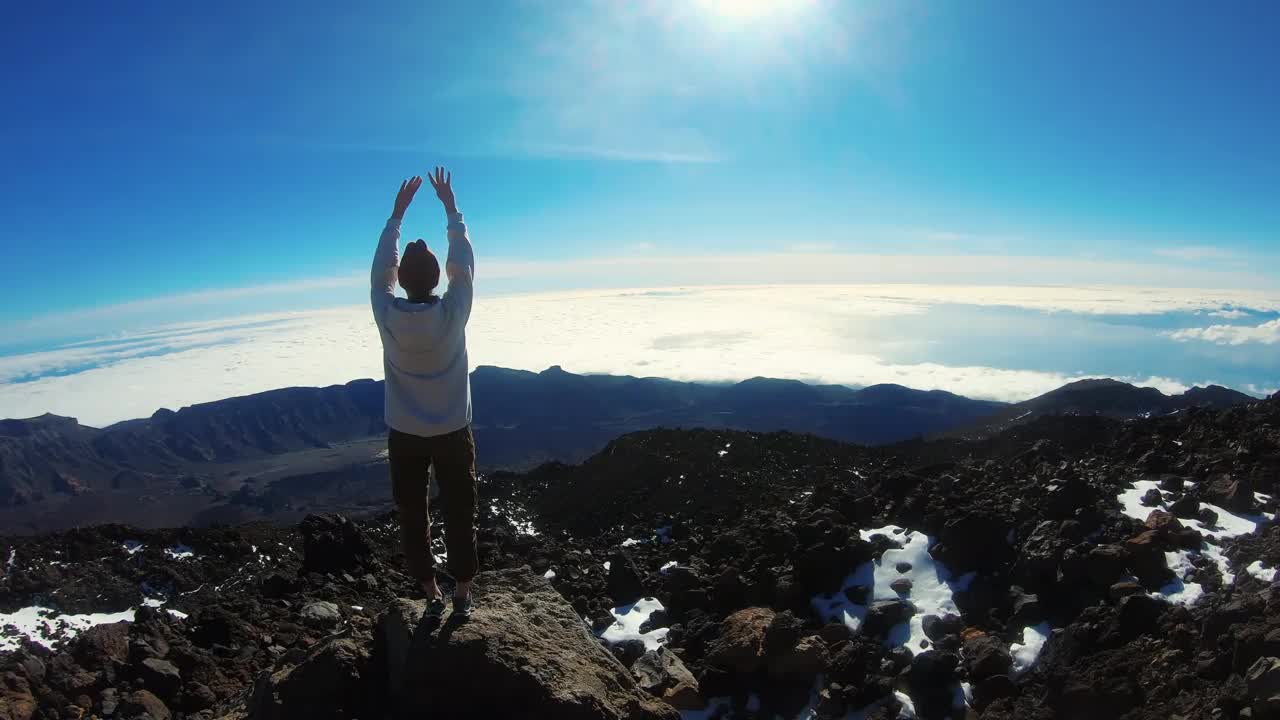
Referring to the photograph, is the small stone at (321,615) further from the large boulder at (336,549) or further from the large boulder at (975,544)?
the large boulder at (975,544)

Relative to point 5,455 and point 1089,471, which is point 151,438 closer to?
point 5,455

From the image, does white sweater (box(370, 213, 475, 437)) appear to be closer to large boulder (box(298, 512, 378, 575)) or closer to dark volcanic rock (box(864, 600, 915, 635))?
dark volcanic rock (box(864, 600, 915, 635))

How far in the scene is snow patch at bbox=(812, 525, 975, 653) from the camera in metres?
7.31

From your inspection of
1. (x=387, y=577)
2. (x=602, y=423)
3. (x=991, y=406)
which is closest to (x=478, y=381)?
(x=602, y=423)

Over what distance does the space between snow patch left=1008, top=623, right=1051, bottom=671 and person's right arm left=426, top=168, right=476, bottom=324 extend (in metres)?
6.13

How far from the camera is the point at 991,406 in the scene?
358 ft

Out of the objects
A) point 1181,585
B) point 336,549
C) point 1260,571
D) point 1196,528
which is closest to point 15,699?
point 336,549

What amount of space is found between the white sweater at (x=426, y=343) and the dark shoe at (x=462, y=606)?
1334 mm

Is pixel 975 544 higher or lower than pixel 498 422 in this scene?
higher

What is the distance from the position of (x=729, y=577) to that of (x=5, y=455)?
164538 mm

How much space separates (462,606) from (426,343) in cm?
198

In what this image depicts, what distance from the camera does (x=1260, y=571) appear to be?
256 inches

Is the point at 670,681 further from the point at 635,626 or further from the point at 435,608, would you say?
the point at 435,608

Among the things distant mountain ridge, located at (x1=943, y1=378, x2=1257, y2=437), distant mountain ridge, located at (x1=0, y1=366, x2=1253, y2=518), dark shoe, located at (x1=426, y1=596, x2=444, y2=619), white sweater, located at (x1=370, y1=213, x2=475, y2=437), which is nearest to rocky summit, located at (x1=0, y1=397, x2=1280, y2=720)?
dark shoe, located at (x1=426, y1=596, x2=444, y2=619)
